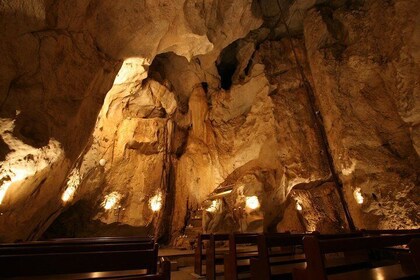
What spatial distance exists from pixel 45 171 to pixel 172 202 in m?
7.15

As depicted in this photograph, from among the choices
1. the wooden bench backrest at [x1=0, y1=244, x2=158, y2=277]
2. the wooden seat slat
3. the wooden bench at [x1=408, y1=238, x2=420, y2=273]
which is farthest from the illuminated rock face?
the wooden bench at [x1=408, y1=238, x2=420, y2=273]

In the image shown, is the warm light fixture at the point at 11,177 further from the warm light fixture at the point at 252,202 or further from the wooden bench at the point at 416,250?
the warm light fixture at the point at 252,202

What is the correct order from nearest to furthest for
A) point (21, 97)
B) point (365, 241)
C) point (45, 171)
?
1. point (365, 241)
2. point (21, 97)
3. point (45, 171)

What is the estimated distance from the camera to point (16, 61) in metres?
4.41

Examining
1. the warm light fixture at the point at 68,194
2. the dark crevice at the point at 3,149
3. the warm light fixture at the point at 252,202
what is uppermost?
the warm light fixture at the point at 252,202

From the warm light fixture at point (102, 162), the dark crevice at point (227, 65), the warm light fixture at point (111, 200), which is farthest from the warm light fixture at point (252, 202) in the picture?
the dark crevice at point (227, 65)

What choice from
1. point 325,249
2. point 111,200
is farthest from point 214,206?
point 325,249

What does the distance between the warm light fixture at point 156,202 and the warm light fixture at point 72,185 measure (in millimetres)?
3347

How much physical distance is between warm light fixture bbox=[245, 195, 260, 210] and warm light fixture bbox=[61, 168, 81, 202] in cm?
628

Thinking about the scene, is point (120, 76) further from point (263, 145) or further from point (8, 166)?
point (263, 145)

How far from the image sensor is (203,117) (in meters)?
12.1

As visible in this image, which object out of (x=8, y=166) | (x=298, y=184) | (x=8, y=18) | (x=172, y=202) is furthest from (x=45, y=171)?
(x=298, y=184)

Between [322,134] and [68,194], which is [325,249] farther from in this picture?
[322,134]

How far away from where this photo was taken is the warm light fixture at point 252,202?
31.6 ft
